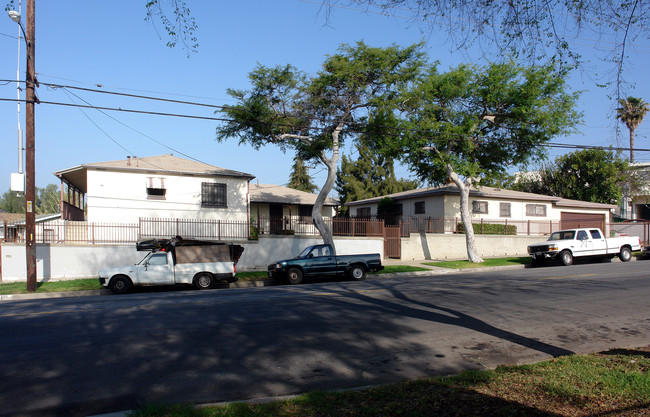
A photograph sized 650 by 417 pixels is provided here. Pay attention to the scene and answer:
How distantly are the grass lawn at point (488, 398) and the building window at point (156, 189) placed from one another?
21865 millimetres

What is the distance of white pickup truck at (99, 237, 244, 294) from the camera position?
16.3 metres

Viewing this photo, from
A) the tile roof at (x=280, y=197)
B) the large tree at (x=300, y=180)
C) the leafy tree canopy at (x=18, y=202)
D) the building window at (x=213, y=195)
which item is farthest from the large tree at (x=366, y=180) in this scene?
the leafy tree canopy at (x=18, y=202)

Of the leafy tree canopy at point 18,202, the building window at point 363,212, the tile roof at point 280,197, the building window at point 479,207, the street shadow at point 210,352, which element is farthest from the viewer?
the leafy tree canopy at point 18,202

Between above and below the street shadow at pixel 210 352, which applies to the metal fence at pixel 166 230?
above

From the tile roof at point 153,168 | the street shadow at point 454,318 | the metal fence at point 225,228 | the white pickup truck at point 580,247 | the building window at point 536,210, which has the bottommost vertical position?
the street shadow at point 454,318

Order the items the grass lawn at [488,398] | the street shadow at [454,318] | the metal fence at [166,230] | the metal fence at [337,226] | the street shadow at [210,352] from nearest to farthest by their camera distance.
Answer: the grass lawn at [488,398] < the street shadow at [210,352] < the street shadow at [454,318] < the metal fence at [166,230] < the metal fence at [337,226]

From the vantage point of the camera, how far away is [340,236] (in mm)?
26078

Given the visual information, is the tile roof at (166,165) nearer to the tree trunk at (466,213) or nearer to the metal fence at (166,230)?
the metal fence at (166,230)

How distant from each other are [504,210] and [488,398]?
31.0 m

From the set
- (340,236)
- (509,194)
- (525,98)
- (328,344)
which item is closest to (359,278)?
(340,236)

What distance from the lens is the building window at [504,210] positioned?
33.3 metres

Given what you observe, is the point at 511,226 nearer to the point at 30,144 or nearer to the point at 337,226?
the point at 337,226

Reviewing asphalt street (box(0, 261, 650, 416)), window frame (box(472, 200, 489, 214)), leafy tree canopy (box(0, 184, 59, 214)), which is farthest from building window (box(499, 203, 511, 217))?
leafy tree canopy (box(0, 184, 59, 214))

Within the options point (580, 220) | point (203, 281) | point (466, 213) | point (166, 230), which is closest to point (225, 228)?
point (166, 230)
